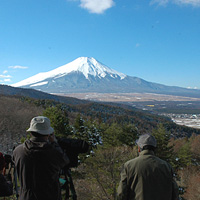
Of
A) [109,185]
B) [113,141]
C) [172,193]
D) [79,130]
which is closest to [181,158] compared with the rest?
[113,141]

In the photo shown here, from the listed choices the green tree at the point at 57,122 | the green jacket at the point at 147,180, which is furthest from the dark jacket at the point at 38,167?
the green tree at the point at 57,122

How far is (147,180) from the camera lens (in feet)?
9.84

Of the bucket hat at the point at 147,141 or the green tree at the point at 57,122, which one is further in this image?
the green tree at the point at 57,122

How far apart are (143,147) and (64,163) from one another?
123cm

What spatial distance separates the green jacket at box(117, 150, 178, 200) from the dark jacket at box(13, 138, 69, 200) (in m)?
1.06

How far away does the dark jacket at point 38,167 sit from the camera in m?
2.56

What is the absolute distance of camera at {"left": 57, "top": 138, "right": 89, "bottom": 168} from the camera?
2.78 metres

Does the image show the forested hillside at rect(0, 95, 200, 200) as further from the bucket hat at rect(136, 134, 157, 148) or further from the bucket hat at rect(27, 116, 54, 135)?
the bucket hat at rect(27, 116, 54, 135)

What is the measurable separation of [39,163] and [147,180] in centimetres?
156

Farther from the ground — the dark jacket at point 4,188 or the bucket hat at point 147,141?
the bucket hat at point 147,141

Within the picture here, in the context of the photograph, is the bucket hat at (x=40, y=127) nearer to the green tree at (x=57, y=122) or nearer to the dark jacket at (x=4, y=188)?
the dark jacket at (x=4, y=188)

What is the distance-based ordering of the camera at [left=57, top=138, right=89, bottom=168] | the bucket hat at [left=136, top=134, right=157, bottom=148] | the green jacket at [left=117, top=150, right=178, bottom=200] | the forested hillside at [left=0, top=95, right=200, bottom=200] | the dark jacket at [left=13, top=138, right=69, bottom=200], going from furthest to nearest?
the forested hillside at [left=0, top=95, right=200, bottom=200] < the bucket hat at [left=136, top=134, right=157, bottom=148] < the green jacket at [left=117, top=150, right=178, bottom=200] < the camera at [left=57, top=138, right=89, bottom=168] < the dark jacket at [left=13, top=138, right=69, bottom=200]

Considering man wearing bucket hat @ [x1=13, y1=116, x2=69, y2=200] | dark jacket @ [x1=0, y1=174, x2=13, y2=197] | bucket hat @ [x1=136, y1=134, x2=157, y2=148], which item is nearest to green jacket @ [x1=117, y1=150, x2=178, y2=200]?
bucket hat @ [x1=136, y1=134, x2=157, y2=148]

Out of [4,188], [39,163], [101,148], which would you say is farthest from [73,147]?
[101,148]
